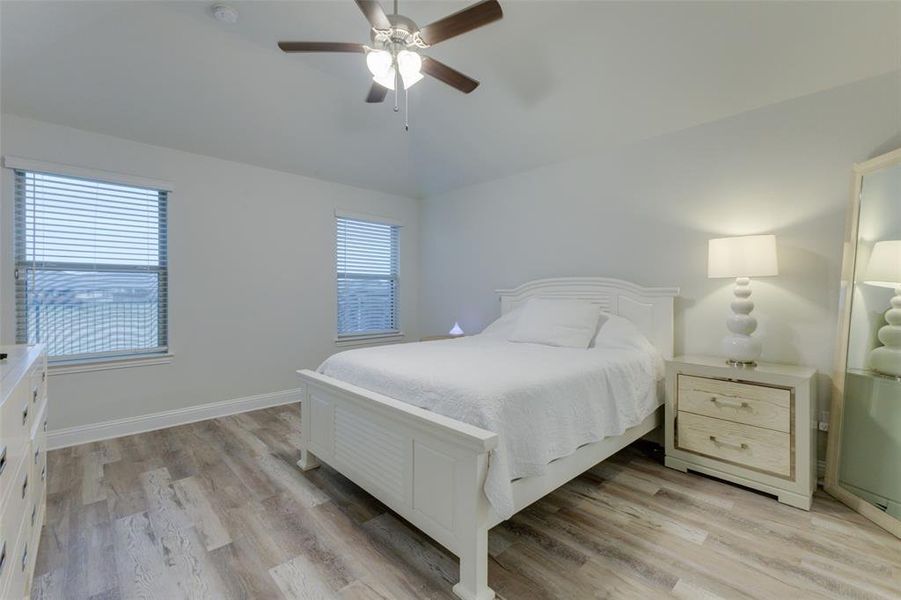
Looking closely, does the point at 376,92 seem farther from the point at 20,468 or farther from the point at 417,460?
the point at 20,468

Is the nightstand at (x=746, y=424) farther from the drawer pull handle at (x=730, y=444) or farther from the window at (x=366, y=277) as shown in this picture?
the window at (x=366, y=277)

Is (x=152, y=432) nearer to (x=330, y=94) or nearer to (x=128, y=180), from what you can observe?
(x=128, y=180)

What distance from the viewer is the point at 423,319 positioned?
16.7 feet

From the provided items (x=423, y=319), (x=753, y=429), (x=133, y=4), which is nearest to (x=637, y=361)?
(x=753, y=429)

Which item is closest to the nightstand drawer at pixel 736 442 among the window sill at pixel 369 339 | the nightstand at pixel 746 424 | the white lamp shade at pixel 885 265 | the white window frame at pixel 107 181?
the nightstand at pixel 746 424

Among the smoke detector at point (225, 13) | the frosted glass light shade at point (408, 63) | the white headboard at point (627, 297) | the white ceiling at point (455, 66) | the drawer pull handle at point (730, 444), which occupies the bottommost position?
the drawer pull handle at point (730, 444)

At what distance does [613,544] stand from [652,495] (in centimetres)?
59

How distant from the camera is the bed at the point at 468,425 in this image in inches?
58.6

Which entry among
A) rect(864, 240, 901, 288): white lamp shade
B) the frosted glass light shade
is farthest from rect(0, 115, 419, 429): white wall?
rect(864, 240, 901, 288): white lamp shade

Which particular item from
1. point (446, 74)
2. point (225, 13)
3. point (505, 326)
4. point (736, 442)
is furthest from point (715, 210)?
point (225, 13)

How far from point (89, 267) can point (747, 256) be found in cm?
457

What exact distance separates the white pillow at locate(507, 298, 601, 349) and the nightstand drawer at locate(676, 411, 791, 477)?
0.80m

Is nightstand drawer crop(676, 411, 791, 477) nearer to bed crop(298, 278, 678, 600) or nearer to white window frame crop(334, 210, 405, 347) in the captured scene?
bed crop(298, 278, 678, 600)

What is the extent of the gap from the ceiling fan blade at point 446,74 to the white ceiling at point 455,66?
0.55m
